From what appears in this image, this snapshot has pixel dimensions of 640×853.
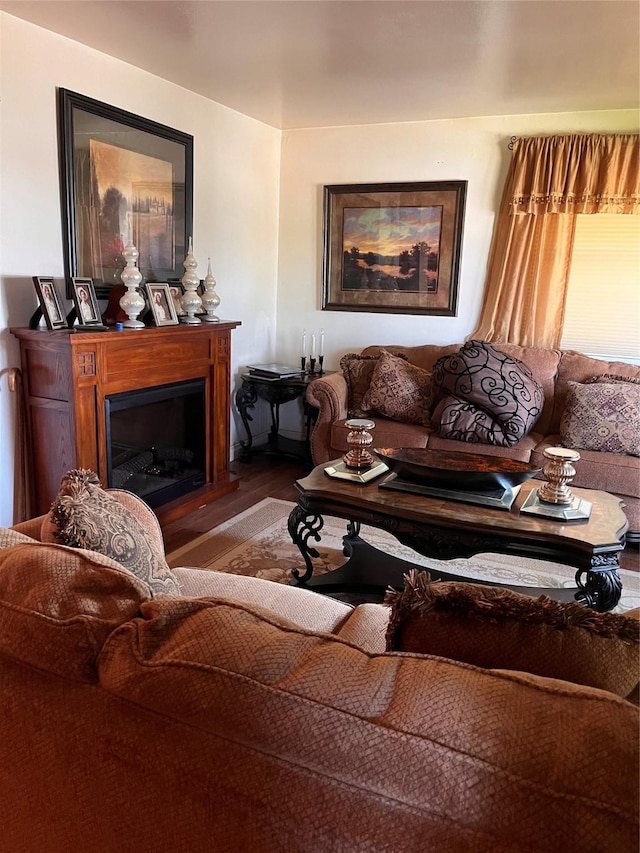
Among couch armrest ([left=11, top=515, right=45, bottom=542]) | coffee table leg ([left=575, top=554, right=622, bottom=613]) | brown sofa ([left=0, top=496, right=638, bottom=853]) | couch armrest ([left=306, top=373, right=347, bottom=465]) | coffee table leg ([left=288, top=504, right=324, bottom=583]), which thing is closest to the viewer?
brown sofa ([left=0, top=496, right=638, bottom=853])

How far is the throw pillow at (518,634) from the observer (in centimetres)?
80

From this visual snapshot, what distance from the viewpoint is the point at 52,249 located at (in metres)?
3.06

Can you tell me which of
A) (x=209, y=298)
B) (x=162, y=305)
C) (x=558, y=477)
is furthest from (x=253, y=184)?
(x=558, y=477)

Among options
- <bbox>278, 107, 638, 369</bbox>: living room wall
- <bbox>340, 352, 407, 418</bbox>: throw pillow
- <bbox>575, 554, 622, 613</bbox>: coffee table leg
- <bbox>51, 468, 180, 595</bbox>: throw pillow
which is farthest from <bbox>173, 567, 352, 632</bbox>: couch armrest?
<bbox>278, 107, 638, 369</bbox>: living room wall

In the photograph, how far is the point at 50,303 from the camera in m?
2.91

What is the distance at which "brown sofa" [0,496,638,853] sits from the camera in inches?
23.9

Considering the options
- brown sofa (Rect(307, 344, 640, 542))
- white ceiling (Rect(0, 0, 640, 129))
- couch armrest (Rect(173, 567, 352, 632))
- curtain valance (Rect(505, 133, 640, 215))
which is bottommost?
couch armrest (Rect(173, 567, 352, 632))

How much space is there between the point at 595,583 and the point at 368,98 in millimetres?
3152

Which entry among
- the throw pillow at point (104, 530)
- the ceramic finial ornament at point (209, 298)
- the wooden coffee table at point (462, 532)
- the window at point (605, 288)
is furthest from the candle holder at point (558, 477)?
the ceramic finial ornament at point (209, 298)

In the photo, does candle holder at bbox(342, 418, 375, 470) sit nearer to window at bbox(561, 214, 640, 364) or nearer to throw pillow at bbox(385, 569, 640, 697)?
throw pillow at bbox(385, 569, 640, 697)

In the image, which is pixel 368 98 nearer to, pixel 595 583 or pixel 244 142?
pixel 244 142

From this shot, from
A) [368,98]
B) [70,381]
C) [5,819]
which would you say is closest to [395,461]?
[70,381]

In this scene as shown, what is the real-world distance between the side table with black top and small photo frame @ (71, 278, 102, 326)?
1.65 metres

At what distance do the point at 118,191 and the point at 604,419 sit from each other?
299 cm
